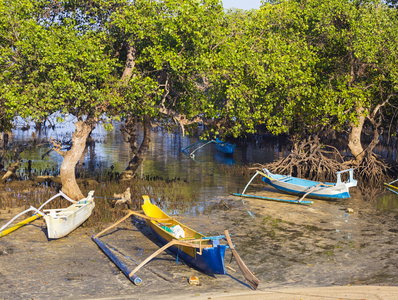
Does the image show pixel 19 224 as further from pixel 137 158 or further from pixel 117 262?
pixel 137 158

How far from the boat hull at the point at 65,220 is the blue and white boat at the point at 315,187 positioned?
9.18m

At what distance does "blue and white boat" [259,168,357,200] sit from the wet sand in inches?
84.1

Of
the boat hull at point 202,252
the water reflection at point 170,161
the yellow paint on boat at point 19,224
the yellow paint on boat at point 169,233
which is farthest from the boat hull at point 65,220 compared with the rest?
the water reflection at point 170,161

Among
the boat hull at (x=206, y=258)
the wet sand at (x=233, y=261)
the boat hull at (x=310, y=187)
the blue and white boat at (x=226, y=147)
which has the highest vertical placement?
the blue and white boat at (x=226, y=147)

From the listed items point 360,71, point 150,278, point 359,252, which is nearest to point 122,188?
point 150,278

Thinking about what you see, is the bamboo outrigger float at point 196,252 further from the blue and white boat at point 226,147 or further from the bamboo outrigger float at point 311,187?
the blue and white boat at point 226,147

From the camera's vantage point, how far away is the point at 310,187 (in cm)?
1958

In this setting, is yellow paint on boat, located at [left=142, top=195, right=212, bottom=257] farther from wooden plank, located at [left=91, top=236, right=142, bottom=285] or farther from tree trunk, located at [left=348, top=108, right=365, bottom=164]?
tree trunk, located at [left=348, top=108, right=365, bottom=164]

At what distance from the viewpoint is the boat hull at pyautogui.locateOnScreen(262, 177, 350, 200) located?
18.8m

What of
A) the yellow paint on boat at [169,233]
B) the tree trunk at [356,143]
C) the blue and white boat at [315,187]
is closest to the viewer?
the yellow paint on boat at [169,233]

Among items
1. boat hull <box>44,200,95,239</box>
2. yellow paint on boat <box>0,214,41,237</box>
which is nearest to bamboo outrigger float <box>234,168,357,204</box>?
boat hull <box>44,200,95,239</box>

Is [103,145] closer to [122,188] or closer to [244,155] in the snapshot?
[244,155]

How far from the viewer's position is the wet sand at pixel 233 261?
9.39 metres

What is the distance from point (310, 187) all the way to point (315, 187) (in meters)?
0.36
